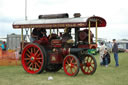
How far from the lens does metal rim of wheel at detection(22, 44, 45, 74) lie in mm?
10625

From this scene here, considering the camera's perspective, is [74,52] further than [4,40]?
No

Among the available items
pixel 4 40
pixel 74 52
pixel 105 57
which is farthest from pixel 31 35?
pixel 4 40

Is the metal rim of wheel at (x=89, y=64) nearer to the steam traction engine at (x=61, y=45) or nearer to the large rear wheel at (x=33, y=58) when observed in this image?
the steam traction engine at (x=61, y=45)

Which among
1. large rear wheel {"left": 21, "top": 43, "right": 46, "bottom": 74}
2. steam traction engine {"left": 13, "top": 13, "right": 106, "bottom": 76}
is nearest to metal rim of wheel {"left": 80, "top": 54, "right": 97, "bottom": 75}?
steam traction engine {"left": 13, "top": 13, "right": 106, "bottom": 76}

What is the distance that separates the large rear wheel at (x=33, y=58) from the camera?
10.6 m

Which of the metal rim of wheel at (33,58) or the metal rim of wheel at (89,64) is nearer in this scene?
the metal rim of wheel at (89,64)

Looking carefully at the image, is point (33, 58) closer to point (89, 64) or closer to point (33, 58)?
point (33, 58)

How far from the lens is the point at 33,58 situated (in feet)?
35.8

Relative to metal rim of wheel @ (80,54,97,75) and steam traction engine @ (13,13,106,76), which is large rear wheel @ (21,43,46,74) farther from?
metal rim of wheel @ (80,54,97,75)

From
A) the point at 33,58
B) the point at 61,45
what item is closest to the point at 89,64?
the point at 61,45

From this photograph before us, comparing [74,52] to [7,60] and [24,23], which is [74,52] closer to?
[24,23]

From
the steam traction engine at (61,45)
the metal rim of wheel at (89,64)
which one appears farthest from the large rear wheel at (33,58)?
the metal rim of wheel at (89,64)

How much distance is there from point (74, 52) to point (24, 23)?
105 inches

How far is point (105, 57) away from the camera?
48.8 feet
